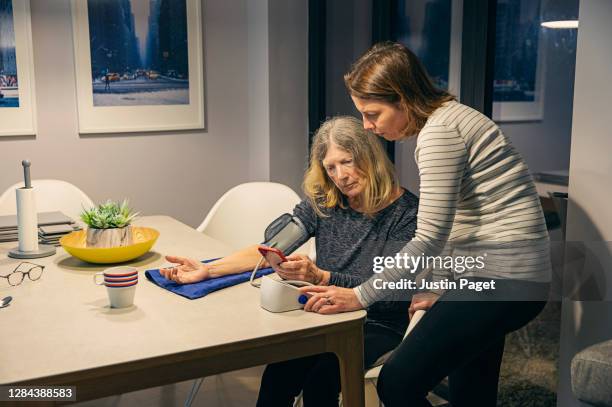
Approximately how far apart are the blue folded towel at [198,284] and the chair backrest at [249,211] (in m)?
1.11

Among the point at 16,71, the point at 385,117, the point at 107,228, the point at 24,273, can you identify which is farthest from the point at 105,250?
the point at 16,71

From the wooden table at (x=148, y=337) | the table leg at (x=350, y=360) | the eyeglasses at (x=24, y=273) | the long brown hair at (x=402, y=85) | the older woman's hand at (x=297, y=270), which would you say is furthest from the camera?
the eyeglasses at (x=24, y=273)

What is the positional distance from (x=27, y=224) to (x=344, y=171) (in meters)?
1.08

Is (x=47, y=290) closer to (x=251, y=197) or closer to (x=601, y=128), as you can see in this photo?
(x=251, y=197)

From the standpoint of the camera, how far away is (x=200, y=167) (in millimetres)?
4051

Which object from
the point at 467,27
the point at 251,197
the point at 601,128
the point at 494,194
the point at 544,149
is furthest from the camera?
the point at 251,197

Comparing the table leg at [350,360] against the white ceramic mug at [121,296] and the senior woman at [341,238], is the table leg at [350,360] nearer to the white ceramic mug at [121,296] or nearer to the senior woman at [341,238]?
the senior woman at [341,238]

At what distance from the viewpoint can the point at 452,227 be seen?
1863mm

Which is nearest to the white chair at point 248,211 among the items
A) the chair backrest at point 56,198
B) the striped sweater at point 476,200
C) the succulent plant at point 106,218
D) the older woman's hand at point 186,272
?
the chair backrest at point 56,198

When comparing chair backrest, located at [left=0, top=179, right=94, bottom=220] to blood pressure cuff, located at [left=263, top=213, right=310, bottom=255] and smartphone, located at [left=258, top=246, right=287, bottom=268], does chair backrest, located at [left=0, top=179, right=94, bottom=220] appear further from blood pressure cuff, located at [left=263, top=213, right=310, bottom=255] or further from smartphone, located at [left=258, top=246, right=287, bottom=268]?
smartphone, located at [left=258, top=246, right=287, bottom=268]

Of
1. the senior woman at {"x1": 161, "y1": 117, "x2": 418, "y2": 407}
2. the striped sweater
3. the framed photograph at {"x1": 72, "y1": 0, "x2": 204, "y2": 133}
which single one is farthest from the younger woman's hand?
the framed photograph at {"x1": 72, "y1": 0, "x2": 204, "y2": 133}

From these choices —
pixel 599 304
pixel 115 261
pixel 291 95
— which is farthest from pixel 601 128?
pixel 291 95

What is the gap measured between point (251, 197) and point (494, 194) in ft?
5.41

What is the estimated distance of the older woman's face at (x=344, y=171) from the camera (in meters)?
2.20
